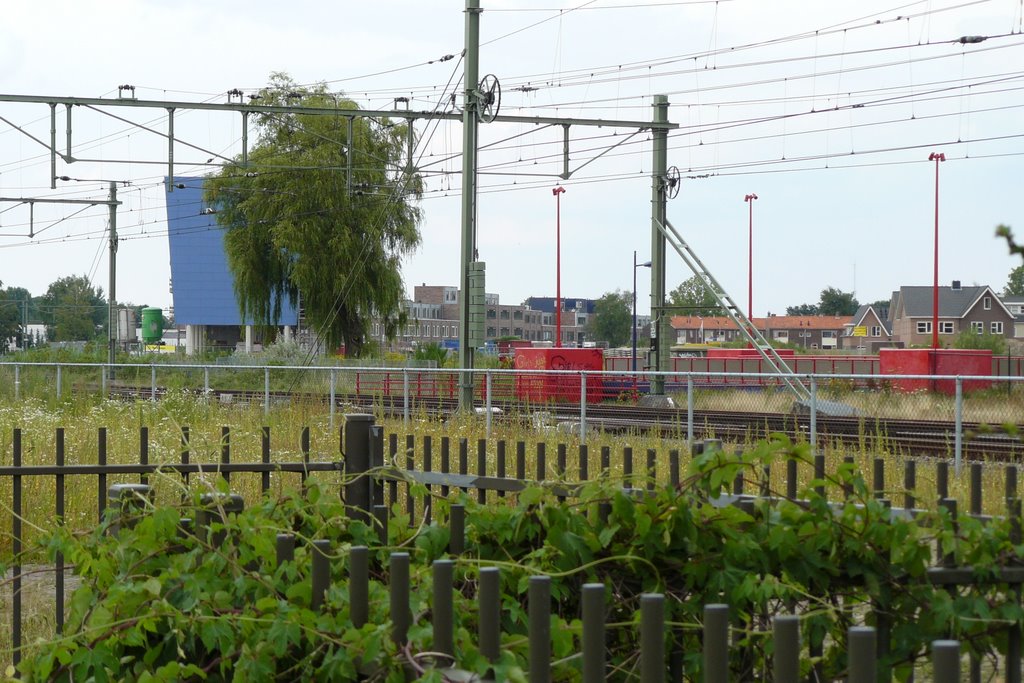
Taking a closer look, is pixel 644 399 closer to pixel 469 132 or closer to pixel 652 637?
pixel 469 132

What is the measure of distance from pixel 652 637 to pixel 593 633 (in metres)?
0.13

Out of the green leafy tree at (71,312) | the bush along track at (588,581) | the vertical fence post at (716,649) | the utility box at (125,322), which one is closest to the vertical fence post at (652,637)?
the vertical fence post at (716,649)

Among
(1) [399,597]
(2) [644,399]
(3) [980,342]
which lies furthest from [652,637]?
(3) [980,342]

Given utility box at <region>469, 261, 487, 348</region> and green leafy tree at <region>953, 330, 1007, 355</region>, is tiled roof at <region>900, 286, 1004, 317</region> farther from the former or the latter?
utility box at <region>469, 261, 487, 348</region>

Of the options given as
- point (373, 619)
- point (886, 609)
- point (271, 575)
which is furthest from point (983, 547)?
point (271, 575)

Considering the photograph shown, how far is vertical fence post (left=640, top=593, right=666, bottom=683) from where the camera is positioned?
224 cm

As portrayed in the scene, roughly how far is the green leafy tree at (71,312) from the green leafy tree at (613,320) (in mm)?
52758

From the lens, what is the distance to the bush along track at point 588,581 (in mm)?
2768

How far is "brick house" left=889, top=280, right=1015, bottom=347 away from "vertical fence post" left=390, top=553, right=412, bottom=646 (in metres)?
92.6

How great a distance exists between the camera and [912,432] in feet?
57.5

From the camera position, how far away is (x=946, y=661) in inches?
76.5

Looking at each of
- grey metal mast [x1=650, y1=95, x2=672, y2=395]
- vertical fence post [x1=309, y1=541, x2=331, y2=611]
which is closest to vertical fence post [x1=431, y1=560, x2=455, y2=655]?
vertical fence post [x1=309, y1=541, x2=331, y2=611]

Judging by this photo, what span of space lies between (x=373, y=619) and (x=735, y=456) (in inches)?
38.6

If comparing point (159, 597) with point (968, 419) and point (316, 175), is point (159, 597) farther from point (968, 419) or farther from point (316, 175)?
point (316, 175)
